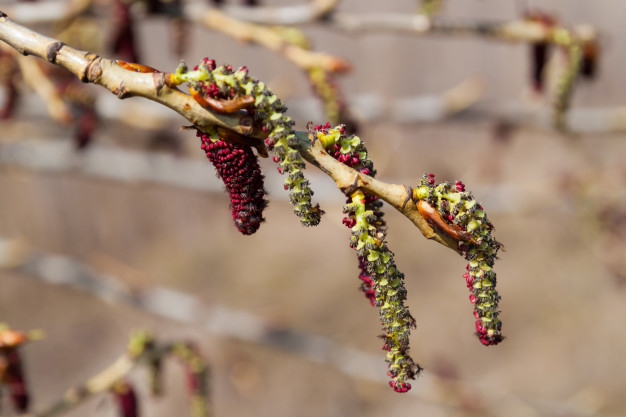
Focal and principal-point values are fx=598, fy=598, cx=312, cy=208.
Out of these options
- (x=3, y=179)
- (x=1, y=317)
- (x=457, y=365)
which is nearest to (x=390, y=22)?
(x=457, y=365)

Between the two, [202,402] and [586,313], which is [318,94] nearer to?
[202,402]

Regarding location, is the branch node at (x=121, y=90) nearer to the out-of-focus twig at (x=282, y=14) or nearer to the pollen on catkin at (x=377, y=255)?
the pollen on catkin at (x=377, y=255)

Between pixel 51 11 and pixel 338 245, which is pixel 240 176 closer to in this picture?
pixel 51 11

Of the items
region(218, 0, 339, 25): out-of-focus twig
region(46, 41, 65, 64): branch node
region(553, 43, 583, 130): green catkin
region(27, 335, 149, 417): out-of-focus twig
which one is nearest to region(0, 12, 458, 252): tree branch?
region(46, 41, 65, 64): branch node

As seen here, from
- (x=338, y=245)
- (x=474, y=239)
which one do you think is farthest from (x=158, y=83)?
(x=338, y=245)

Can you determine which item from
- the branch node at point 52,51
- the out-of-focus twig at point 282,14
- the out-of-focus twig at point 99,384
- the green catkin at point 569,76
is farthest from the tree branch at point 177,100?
the green catkin at point 569,76

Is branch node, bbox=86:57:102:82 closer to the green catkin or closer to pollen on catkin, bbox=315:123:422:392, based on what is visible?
pollen on catkin, bbox=315:123:422:392
